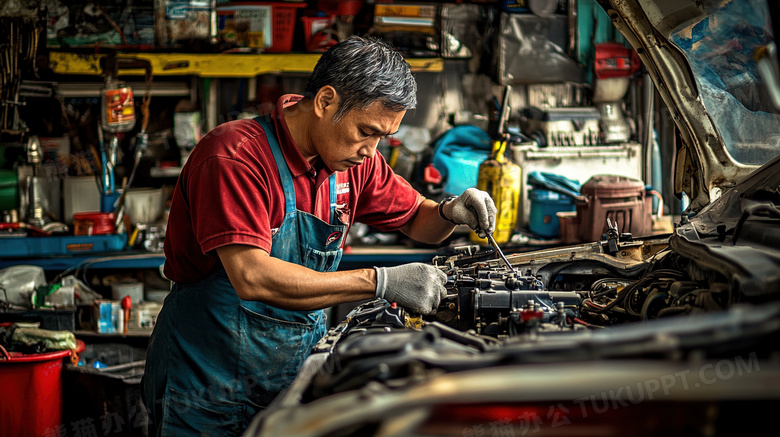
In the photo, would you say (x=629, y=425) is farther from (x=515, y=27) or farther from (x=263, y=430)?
(x=515, y=27)

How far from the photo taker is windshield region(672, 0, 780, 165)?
2418 millimetres

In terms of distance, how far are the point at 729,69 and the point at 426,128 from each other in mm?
2971

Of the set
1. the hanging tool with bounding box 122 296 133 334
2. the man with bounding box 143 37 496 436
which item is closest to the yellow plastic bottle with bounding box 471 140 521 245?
the hanging tool with bounding box 122 296 133 334

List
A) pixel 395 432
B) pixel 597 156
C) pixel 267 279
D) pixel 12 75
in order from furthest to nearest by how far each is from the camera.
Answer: pixel 597 156, pixel 12 75, pixel 267 279, pixel 395 432

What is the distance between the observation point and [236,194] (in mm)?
1952

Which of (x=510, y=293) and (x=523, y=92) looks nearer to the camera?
(x=510, y=293)

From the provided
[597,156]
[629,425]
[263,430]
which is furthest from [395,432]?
[597,156]

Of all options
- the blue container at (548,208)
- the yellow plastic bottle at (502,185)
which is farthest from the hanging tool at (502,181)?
the blue container at (548,208)

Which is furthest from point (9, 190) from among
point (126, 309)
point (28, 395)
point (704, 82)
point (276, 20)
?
point (704, 82)

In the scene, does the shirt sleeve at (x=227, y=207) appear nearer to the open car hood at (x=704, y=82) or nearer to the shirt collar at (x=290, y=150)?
the shirt collar at (x=290, y=150)

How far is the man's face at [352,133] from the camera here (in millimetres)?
2098

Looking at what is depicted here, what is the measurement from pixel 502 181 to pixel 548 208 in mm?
414

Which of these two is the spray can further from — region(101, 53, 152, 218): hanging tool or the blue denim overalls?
the blue denim overalls

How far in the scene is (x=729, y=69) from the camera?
2.51 metres
